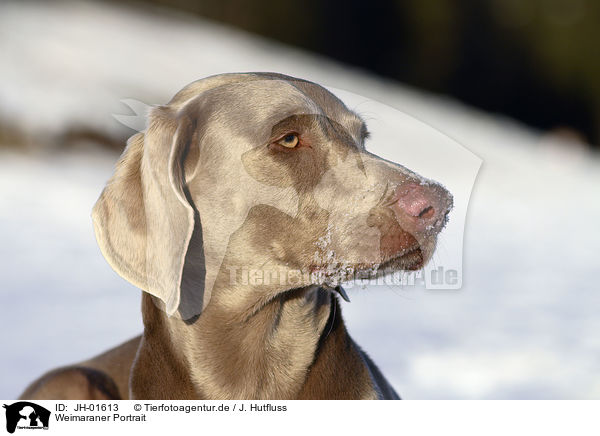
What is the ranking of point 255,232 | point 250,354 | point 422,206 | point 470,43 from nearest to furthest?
1. point 422,206
2. point 255,232
3. point 250,354
4. point 470,43

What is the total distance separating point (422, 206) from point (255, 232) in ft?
1.58

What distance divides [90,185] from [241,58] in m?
1.04

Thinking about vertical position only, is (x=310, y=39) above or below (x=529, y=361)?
above

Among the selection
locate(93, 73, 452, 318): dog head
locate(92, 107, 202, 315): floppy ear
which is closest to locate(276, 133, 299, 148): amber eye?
locate(93, 73, 452, 318): dog head

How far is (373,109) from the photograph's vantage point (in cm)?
234

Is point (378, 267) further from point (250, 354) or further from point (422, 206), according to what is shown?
point (250, 354)

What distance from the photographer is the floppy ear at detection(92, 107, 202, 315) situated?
2.00 metres

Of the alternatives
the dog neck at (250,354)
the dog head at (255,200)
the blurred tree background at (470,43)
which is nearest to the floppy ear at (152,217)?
the dog head at (255,200)

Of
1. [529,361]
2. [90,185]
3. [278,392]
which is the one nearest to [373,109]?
[278,392]

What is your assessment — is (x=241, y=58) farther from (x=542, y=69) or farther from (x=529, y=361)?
(x=542, y=69)

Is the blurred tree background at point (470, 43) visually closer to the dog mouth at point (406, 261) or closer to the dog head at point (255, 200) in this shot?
the dog head at point (255, 200)
